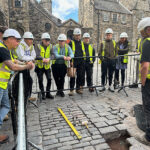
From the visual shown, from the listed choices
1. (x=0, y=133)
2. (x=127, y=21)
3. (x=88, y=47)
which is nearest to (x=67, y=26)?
(x=127, y=21)

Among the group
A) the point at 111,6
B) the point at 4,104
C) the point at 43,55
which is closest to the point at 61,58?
the point at 43,55

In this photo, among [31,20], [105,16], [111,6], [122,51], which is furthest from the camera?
[111,6]

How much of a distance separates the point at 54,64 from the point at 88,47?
1588mm

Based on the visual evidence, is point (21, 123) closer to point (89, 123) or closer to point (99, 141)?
point (99, 141)

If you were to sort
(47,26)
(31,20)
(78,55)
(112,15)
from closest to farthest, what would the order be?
(78,55), (31,20), (47,26), (112,15)

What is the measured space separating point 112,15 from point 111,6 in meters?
3.21

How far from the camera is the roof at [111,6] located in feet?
112

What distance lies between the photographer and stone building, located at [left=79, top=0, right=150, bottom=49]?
33.0m

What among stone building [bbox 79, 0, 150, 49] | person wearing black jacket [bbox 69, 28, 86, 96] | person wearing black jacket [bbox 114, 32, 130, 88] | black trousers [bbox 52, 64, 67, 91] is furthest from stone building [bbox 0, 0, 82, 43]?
person wearing black jacket [bbox 114, 32, 130, 88]

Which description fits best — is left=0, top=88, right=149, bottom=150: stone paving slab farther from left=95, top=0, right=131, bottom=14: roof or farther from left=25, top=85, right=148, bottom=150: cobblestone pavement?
left=95, top=0, right=131, bottom=14: roof

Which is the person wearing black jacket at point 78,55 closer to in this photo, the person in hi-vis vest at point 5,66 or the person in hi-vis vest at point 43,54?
the person in hi-vis vest at point 43,54

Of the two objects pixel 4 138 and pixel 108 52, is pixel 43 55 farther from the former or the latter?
pixel 4 138

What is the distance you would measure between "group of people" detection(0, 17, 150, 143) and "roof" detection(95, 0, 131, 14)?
100 ft

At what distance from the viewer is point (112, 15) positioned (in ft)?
115
